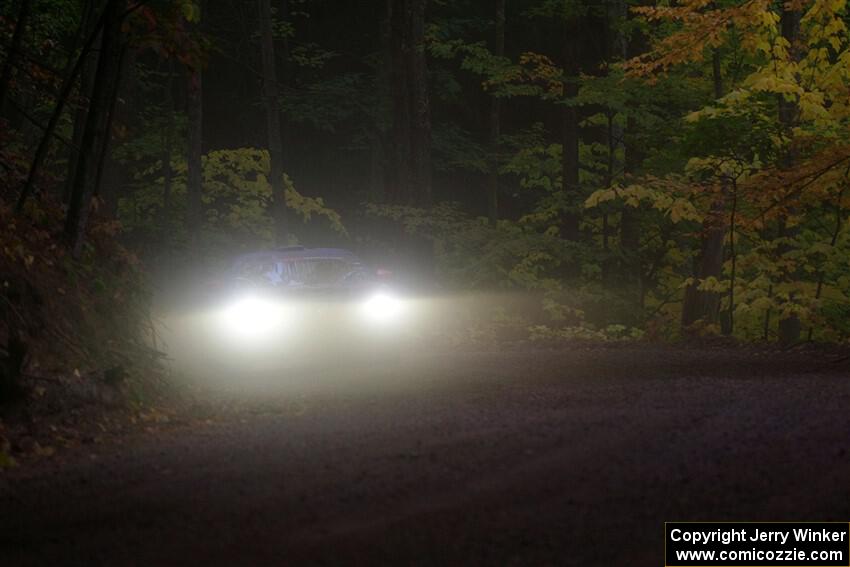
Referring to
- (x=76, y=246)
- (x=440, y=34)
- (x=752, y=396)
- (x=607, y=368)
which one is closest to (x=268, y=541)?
(x=752, y=396)

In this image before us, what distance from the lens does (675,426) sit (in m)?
9.41

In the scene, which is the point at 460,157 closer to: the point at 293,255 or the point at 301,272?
the point at 293,255

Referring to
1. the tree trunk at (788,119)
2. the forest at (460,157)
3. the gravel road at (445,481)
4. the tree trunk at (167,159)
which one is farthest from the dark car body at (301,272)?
the tree trunk at (167,159)

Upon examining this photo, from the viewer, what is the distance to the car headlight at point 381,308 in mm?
17328

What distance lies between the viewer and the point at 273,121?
34.9m

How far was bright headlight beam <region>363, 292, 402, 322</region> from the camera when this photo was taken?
56.9 ft

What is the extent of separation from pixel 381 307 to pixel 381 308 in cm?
2

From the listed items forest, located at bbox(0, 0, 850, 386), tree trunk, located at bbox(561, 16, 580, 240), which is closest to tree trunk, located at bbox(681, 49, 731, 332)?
forest, located at bbox(0, 0, 850, 386)

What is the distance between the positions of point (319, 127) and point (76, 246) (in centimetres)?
2660

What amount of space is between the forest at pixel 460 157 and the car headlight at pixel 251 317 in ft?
6.27

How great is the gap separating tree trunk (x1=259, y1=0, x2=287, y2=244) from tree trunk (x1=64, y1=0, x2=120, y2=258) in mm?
20178

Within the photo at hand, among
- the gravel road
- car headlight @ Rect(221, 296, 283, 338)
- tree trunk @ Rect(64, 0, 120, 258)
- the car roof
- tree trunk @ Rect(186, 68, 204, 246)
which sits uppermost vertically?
tree trunk @ Rect(186, 68, 204, 246)

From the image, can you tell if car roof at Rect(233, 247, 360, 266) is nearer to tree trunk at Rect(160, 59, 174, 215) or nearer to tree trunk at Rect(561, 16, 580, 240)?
tree trunk at Rect(561, 16, 580, 240)

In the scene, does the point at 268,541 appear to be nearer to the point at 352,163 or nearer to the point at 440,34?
the point at 440,34
